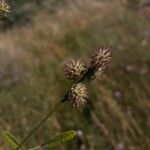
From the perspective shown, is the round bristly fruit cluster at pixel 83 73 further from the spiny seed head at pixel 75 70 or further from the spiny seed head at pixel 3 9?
the spiny seed head at pixel 3 9

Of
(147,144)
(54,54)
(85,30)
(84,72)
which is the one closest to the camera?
(84,72)

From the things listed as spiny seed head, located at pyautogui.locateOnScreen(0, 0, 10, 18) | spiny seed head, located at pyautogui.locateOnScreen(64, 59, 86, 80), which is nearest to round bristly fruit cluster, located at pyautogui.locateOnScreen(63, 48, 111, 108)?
spiny seed head, located at pyautogui.locateOnScreen(64, 59, 86, 80)

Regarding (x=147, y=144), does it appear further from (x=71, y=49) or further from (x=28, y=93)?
(x=71, y=49)

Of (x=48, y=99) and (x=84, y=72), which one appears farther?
(x=48, y=99)

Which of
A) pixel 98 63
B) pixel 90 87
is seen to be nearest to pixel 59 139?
pixel 98 63

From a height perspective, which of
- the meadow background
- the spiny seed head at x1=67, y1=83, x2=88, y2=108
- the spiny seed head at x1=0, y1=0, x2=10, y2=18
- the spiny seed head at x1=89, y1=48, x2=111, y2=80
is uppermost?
the meadow background

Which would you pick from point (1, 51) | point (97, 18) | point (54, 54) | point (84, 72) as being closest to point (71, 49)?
point (54, 54)

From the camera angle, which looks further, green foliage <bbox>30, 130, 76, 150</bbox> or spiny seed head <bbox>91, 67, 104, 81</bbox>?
green foliage <bbox>30, 130, 76, 150</bbox>

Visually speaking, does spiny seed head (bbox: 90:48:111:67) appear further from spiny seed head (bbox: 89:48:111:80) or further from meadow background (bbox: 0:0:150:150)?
meadow background (bbox: 0:0:150:150)
